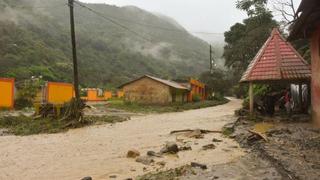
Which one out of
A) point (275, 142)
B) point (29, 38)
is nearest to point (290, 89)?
point (275, 142)

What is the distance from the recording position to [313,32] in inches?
648

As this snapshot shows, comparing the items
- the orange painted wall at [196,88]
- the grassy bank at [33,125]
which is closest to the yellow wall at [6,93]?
the grassy bank at [33,125]

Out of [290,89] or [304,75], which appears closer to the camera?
[304,75]

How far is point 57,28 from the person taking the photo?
135625 mm

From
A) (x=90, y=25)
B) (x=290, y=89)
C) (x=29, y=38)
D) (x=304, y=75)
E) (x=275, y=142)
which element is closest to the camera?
(x=275, y=142)

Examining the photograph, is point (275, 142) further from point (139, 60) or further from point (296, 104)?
point (139, 60)

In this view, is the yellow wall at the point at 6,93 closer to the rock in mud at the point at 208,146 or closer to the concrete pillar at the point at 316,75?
the rock in mud at the point at 208,146

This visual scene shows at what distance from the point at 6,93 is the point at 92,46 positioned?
323 ft

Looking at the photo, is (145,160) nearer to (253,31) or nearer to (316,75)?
(316,75)

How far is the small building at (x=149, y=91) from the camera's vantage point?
50.5 metres

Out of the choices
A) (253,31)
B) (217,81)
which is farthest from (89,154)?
(217,81)

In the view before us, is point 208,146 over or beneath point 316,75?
beneath

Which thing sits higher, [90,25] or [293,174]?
[90,25]

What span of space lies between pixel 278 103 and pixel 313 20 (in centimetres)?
1170
